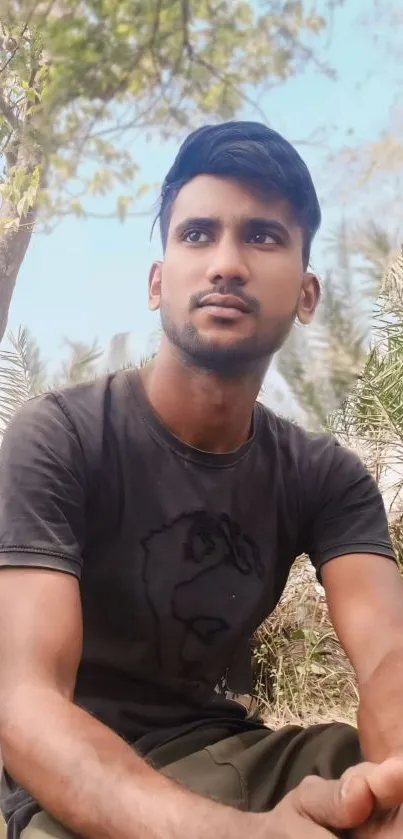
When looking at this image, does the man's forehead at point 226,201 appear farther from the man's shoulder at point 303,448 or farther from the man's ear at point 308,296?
Result: the man's shoulder at point 303,448

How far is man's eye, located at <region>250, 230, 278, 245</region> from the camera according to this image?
0.77 meters

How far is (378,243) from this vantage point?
1153mm

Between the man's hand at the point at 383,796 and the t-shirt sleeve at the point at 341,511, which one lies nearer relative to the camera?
the man's hand at the point at 383,796

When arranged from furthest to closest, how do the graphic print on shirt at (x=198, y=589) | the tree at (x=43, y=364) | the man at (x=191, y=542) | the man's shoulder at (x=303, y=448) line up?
the tree at (x=43, y=364) → the man's shoulder at (x=303, y=448) → the graphic print on shirt at (x=198, y=589) → the man at (x=191, y=542)

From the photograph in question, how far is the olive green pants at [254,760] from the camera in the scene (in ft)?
2.15

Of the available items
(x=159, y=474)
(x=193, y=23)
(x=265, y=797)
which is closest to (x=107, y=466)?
(x=159, y=474)

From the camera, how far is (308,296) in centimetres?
85

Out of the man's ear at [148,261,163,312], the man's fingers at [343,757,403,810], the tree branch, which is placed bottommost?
the man's fingers at [343,757,403,810]

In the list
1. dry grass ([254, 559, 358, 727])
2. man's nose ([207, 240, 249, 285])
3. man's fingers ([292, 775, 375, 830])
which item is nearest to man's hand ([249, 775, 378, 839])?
man's fingers ([292, 775, 375, 830])

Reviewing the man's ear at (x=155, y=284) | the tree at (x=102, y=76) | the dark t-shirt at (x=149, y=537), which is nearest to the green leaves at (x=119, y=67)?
the tree at (x=102, y=76)

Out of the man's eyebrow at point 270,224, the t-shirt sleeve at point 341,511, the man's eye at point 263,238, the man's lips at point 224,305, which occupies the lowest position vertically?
the t-shirt sleeve at point 341,511

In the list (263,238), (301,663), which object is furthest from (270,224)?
(301,663)

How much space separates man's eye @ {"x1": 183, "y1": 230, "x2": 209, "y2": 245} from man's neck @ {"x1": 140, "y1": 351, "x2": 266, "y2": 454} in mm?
131

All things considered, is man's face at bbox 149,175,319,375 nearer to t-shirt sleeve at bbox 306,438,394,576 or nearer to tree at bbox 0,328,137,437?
t-shirt sleeve at bbox 306,438,394,576
